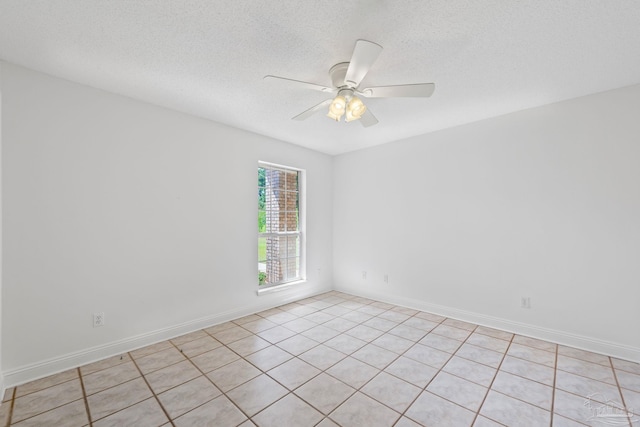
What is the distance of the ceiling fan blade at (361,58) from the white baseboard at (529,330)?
307cm

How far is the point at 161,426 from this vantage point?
1657mm

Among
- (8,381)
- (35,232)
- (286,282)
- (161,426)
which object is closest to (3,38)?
(35,232)

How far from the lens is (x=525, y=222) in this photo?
296 cm

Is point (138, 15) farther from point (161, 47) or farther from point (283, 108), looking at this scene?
point (283, 108)

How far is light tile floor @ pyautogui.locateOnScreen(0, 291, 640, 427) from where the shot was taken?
1.74 metres

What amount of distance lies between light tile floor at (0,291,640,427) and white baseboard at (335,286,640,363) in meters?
0.10

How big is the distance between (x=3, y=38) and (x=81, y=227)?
140 cm

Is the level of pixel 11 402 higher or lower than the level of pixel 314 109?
lower

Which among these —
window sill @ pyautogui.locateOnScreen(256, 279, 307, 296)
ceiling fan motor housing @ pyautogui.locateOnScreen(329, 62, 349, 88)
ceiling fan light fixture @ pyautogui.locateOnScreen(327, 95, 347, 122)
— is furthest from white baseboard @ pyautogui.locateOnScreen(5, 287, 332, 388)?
ceiling fan motor housing @ pyautogui.locateOnScreen(329, 62, 349, 88)

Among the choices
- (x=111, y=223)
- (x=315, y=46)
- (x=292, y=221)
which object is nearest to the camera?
(x=315, y=46)

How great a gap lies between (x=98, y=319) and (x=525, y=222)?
437 centimetres

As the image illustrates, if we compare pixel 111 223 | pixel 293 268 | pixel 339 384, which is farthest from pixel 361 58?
pixel 293 268

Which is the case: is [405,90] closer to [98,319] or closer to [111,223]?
[111,223]

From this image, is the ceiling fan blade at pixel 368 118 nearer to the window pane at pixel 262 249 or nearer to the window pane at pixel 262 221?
the window pane at pixel 262 221
